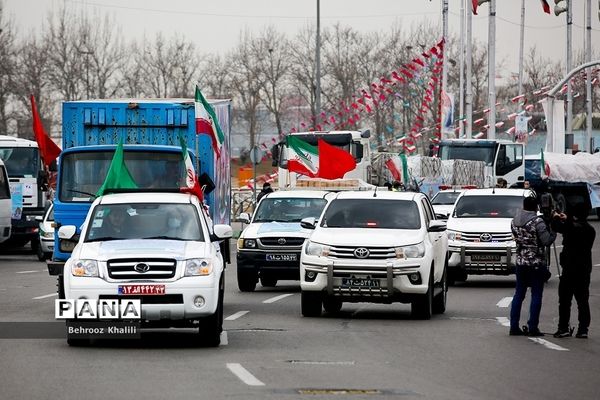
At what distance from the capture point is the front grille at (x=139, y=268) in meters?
16.1

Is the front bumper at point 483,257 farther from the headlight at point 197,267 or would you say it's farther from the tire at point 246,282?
the headlight at point 197,267

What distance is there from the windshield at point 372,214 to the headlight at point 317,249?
30.3 inches

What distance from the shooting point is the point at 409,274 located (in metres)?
20.3

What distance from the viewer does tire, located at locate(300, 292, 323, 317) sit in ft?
67.7

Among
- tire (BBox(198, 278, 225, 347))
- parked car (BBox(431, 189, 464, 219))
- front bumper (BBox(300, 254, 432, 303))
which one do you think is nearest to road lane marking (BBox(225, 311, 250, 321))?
front bumper (BBox(300, 254, 432, 303))

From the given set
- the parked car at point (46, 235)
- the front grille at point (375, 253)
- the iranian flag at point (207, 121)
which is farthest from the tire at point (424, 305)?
the parked car at point (46, 235)

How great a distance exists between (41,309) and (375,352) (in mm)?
7774

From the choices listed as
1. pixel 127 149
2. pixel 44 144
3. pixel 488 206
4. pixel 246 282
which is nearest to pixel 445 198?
pixel 488 206

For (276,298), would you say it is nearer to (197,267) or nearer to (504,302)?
(504,302)

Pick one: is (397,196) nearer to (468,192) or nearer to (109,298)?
(109,298)

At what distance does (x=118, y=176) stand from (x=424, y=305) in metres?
4.47

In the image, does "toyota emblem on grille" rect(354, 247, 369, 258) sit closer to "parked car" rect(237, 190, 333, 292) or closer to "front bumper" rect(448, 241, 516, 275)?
"parked car" rect(237, 190, 333, 292)

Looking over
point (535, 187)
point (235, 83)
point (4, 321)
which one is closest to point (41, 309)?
point (4, 321)

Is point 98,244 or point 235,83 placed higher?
point 235,83
